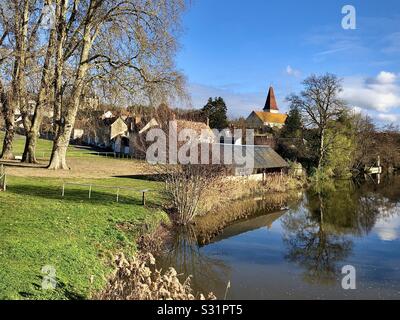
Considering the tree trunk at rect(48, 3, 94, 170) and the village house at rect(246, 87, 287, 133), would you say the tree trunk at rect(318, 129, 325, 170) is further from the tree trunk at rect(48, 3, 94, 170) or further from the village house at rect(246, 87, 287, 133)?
the village house at rect(246, 87, 287, 133)

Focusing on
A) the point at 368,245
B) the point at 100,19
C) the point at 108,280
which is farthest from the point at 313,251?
the point at 100,19

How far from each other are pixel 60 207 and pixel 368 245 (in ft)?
40.5

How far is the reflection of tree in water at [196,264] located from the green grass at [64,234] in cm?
126

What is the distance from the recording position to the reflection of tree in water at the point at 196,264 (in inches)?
441

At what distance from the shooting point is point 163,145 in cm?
1617

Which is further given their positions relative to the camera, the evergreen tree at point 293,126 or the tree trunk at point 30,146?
the evergreen tree at point 293,126

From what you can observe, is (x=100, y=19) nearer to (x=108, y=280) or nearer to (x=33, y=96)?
(x=33, y=96)

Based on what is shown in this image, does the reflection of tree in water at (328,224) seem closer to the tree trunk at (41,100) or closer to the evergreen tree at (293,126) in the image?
the tree trunk at (41,100)

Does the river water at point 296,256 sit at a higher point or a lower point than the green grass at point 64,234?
lower

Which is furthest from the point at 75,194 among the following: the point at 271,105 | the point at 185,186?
the point at 271,105

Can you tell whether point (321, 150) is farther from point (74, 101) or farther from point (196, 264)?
point (196, 264)

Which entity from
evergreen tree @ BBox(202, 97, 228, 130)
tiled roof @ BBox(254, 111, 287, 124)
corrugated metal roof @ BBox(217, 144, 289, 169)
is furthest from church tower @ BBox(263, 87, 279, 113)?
corrugated metal roof @ BBox(217, 144, 289, 169)

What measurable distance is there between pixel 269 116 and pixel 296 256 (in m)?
98.0

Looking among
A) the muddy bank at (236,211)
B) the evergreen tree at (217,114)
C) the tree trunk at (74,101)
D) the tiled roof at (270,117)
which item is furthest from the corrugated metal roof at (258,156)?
the tiled roof at (270,117)
